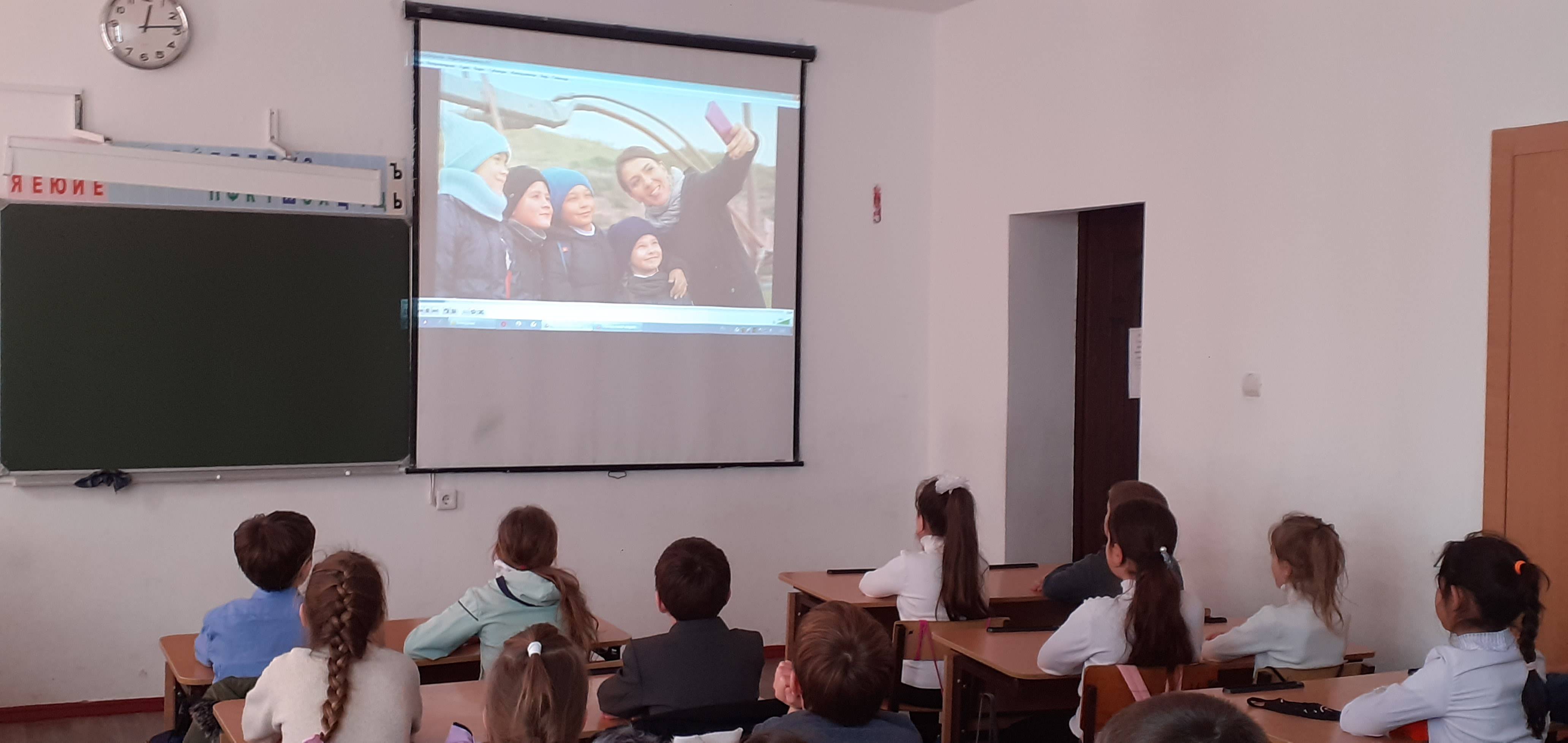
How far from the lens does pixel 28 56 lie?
432cm

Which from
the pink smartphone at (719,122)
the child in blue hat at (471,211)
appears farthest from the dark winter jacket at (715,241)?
the child in blue hat at (471,211)

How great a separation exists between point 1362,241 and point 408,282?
11.7ft

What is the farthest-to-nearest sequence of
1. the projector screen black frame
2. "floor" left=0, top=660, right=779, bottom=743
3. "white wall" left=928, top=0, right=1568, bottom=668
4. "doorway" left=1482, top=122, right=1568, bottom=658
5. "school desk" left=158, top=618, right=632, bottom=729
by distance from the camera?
1. the projector screen black frame
2. "floor" left=0, top=660, right=779, bottom=743
3. "white wall" left=928, top=0, right=1568, bottom=668
4. "doorway" left=1482, top=122, right=1568, bottom=658
5. "school desk" left=158, top=618, right=632, bottom=729

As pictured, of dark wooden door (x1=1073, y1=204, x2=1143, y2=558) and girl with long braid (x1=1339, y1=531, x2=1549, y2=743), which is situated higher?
dark wooden door (x1=1073, y1=204, x2=1143, y2=558)

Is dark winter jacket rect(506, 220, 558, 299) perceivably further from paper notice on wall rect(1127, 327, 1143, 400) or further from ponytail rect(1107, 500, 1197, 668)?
ponytail rect(1107, 500, 1197, 668)

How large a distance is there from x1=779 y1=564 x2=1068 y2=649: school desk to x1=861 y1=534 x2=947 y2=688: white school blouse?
0.33 feet

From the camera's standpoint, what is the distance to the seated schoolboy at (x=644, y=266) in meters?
5.32

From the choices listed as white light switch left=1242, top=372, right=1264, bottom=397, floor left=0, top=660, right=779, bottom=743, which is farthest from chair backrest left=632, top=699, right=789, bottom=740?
white light switch left=1242, top=372, right=1264, bottom=397

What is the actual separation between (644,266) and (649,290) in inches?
4.4

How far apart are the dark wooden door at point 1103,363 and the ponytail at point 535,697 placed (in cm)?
380

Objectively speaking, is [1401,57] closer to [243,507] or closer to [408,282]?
[408,282]

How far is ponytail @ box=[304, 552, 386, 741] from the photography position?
218 cm

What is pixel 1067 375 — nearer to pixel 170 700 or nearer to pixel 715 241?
pixel 715 241

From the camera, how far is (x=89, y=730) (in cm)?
438
